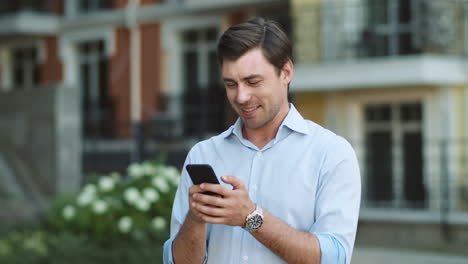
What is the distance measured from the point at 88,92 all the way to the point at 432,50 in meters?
10.3

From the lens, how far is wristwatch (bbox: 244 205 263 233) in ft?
8.65

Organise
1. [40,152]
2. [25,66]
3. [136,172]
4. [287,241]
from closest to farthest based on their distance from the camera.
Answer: [287,241]
[136,172]
[40,152]
[25,66]

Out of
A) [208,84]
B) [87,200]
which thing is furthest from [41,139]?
[208,84]

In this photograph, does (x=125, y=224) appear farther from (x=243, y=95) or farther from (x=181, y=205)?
(x=243, y=95)

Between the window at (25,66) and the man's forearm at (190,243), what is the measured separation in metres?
22.0

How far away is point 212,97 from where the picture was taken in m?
20.5

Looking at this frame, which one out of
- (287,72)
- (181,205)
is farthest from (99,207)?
(287,72)

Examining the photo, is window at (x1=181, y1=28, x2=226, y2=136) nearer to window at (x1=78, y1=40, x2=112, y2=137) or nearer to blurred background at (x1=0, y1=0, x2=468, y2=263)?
blurred background at (x1=0, y1=0, x2=468, y2=263)

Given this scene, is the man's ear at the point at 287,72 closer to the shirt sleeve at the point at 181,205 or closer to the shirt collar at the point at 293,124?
the shirt collar at the point at 293,124

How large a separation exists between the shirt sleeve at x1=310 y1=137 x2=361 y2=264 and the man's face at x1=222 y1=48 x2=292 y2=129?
0.23m

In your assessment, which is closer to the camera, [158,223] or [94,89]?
[158,223]

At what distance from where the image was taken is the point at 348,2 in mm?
17156

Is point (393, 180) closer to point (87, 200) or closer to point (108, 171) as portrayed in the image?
point (108, 171)

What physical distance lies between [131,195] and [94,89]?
14992 mm
